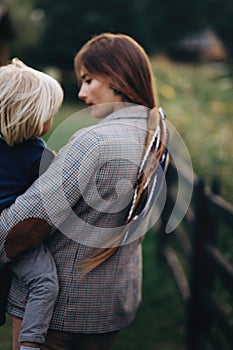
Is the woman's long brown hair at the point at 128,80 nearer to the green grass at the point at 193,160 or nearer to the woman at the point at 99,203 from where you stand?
the woman at the point at 99,203

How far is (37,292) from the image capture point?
221 centimetres

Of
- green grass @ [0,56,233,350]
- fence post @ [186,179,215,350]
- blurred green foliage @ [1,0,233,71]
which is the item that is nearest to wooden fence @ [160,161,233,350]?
fence post @ [186,179,215,350]

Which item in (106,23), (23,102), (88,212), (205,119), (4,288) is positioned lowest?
(106,23)

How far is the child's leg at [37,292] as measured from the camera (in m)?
2.19

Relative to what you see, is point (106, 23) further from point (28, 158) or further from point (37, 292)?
point (37, 292)

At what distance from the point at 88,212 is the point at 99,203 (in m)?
0.05

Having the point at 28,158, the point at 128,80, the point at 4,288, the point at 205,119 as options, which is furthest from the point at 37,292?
the point at 205,119

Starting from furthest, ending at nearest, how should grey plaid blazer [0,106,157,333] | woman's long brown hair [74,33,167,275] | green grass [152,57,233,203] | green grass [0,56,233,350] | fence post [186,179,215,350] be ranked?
1. green grass [152,57,233,203]
2. green grass [0,56,233,350]
3. fence post [186,179,215,350]
4. woman's long brown hair [74,33,167,275]
5. grey plaid blazer [0,106,157,333]

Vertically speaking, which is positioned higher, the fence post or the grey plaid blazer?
the grey plaid blazer

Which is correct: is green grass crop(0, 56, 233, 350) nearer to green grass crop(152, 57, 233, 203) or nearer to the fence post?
green grass crop(152, 57, 233, 203)

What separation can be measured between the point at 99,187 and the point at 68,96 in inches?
1094

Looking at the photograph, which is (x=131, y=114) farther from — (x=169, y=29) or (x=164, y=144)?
(x=169, y=29)

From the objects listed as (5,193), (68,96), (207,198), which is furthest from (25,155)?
(68,96)

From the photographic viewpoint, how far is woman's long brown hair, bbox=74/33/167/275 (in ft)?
7.55
